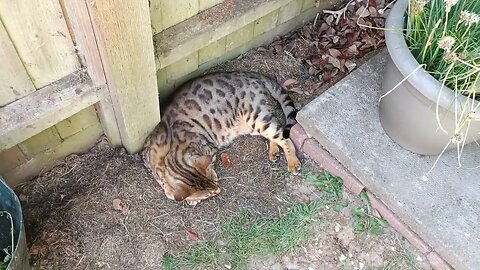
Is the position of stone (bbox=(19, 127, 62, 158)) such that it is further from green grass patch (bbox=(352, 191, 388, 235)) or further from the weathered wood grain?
green grass patch (bbox=(352, 191, 388, 235))

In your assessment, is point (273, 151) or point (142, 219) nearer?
point (142, 219)

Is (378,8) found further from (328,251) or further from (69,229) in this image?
(69,229)

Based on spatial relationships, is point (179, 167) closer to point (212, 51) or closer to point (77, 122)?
point (77, 122)

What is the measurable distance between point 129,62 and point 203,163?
601 millimetres

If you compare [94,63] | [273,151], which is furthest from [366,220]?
[94,63]

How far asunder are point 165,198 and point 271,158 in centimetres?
58

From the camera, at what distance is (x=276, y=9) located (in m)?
2.89

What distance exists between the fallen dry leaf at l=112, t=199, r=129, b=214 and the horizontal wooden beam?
1.74 ft

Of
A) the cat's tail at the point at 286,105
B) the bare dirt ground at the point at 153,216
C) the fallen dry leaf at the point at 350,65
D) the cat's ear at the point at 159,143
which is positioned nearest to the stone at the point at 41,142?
the bare dirt ground at the point at 153,216

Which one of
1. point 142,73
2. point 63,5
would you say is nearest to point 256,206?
point 142,73

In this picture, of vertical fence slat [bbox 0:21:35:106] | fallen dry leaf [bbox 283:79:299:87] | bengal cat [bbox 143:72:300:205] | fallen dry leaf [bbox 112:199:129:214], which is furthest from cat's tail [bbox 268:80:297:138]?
vertical fence slat [bbox 0:21:35:106]

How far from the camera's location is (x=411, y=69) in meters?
2.20

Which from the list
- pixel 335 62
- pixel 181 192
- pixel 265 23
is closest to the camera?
pixel 181 192

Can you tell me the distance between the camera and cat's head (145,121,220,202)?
101 inches
